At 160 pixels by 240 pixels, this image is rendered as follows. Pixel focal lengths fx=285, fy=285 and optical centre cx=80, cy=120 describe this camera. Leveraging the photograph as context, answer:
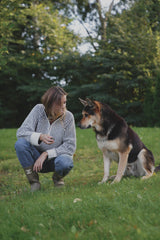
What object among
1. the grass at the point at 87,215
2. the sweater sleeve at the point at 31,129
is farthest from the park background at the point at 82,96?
the sweater sleeve at the point at 31,129

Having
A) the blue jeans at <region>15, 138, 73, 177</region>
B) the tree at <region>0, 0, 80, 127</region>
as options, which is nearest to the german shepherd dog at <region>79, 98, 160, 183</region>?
the blue jeans at <region>15, 138, 73, 177</region>

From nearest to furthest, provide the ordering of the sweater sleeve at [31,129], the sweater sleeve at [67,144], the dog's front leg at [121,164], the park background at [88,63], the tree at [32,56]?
the sweater sleeve at [31,129] → the sweater sleeve at [67,144] → the dog's front leg at [121,164] → the park background at [88,63] → the tree at [32,56]

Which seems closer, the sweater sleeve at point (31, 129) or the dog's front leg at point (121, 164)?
the sweater sleeve at point (31, 129)

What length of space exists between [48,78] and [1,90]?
12.7 feet

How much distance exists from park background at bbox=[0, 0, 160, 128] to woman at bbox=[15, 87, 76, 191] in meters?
9.08

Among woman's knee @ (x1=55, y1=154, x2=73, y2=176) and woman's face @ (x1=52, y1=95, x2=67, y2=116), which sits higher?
woman's face @ (x1=52, y1=95, x2=67, y2=116)

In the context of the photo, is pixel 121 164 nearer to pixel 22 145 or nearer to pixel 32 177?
pixel 32 177

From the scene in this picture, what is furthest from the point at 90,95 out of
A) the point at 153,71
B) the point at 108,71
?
the point at 153,71

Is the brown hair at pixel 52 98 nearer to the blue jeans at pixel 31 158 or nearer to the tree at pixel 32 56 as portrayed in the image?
the blue jeans at pixel 31 158

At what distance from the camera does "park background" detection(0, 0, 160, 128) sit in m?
15.9

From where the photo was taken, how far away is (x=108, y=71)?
58.3ft

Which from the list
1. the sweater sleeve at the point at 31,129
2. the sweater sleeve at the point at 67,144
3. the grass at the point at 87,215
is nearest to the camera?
the grass at the point at 87,215

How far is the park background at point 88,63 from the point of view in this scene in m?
15.9

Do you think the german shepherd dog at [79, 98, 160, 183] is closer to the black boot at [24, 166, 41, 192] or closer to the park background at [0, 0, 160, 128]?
the black boot at [24, 166, 41, 192]
